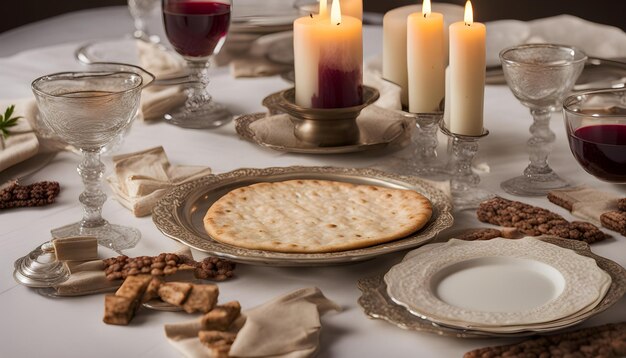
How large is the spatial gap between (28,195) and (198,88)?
1.81 feet

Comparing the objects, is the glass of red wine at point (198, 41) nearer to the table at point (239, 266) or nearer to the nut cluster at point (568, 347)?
the table at point (239, 266)

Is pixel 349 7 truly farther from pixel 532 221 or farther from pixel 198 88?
pixel 532 221

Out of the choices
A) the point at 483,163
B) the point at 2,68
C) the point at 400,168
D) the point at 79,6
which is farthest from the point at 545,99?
the point at 79,6

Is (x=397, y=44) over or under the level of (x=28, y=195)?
over

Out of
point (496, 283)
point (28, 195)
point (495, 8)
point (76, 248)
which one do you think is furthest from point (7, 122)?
point (495, 8)

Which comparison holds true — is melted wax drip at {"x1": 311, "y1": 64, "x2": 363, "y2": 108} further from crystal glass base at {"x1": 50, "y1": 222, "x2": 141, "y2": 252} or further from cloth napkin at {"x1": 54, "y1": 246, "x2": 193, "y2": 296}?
cloth napkin at {"x1": 54, "y1": 246, "x2": 193, "y2": 296}

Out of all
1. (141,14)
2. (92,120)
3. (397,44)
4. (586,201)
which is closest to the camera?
(92,120)

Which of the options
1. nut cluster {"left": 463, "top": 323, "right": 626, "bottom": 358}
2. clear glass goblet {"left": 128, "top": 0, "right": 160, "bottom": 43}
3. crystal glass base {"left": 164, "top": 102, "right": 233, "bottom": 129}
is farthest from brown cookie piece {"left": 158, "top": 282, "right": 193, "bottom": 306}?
clear glass goblet {"left": 128, "top": 0, "right": 160, "bottom": 43}

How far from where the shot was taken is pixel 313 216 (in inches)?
54.3

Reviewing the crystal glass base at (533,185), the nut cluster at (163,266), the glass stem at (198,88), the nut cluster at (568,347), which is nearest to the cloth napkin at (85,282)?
the nut cluster at (163,266)

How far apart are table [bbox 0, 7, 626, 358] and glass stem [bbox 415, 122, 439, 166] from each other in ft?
0.31

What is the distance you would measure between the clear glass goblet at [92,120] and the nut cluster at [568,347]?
592 millimetres

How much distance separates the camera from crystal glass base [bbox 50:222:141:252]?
4.58 ft

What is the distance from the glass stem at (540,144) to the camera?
5.35ft
